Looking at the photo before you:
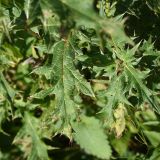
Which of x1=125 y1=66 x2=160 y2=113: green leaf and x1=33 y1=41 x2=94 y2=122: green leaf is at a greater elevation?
x1=125 y1=66 x2=160 y2=113: green leaf

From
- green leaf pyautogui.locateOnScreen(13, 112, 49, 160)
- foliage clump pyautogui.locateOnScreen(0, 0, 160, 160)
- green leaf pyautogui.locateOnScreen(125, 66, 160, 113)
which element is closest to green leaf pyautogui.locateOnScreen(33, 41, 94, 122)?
foliage clump pyautogui.locateOnScreen(0, 0, 160, 160)

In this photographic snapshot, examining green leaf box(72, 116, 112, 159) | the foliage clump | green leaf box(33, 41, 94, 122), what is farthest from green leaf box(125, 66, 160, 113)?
green leaf box(72, 116, 112, 159)

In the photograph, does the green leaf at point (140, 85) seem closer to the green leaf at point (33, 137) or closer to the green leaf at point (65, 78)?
the green leaf at point (65, 78)

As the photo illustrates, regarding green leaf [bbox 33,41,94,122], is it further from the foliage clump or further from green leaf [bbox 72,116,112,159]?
green leaf [bbox 72,116,112,159]

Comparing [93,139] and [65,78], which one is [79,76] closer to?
[65,78]

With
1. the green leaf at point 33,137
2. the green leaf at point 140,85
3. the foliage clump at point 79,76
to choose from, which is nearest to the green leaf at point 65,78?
the foliage clump at point 79,76

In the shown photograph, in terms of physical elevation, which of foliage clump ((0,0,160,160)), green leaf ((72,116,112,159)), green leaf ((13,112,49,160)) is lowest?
green leaf ((13,112,49,160))

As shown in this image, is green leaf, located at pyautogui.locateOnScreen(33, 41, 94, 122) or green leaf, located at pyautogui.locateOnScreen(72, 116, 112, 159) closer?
green leaf, located at pyautogui.locateOnScreen(33, 41, 94, 122)

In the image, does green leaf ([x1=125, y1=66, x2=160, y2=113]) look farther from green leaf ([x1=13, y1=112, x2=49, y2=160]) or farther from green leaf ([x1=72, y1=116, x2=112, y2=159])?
green leaf ([x1=13, y1=112, x2=49, y2=160])

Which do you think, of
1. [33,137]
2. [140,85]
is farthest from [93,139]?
[140,85]
